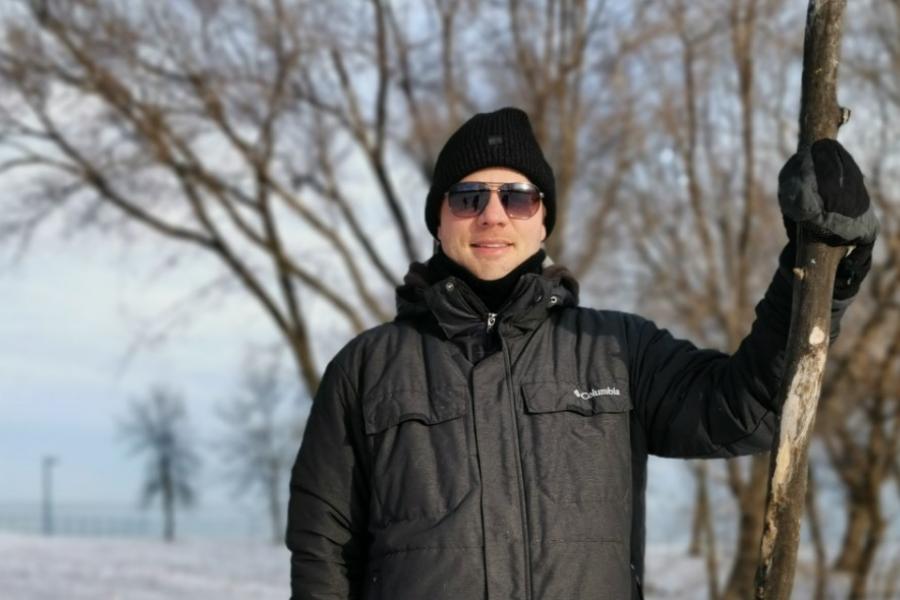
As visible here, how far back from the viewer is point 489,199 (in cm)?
272

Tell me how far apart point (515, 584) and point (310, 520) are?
19.8 inches

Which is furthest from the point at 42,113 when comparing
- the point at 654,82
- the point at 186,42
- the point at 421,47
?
the point at 654,82

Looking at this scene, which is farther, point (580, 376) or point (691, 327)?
point (691, 327)

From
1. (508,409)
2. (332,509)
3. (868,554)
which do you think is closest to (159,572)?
(868,554)

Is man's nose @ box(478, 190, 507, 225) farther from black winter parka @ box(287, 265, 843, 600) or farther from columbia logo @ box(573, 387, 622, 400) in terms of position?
columbia logo @ box(573, 387, 622, 400)

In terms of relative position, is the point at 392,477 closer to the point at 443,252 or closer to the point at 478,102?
the point at 443,252

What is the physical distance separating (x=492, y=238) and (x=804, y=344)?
2.19 ft

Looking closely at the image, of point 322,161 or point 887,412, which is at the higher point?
point 322,161

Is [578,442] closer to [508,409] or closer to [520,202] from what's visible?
[508,409]

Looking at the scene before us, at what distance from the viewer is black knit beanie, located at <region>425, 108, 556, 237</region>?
9.05 feet

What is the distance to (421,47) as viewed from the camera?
1221 centimetres

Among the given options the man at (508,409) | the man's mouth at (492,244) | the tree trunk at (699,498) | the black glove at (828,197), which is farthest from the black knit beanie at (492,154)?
the tree trunk at (699,498)

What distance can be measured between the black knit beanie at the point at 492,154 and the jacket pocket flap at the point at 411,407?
46 cm

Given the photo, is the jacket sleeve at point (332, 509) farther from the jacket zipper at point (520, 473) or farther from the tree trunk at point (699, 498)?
the tree trunk at point (699, 498)
